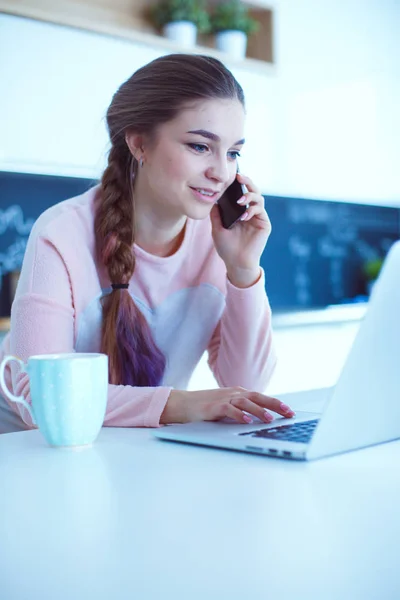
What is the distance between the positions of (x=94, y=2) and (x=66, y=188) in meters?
0.72

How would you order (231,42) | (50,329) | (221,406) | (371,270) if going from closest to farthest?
(221,406)
(50,329)
(231,42)
(371,270)

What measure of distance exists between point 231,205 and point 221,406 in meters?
0.61

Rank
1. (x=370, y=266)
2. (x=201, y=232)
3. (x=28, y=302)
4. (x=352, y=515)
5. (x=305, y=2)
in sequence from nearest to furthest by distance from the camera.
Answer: (x=352, y=515)
(x=28, y=302)
(x=201, y=232)
(x=305, y=2)
(x=370, y=266)

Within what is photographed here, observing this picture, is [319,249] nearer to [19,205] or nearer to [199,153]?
[19,205]

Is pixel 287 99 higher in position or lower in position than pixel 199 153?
higher

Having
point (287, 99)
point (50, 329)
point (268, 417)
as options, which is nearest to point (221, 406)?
point (268, 417)

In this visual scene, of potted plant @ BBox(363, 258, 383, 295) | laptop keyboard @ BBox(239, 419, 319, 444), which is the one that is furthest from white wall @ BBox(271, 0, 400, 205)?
laptop keyboard @ BBox(239, 419, 319, 444)

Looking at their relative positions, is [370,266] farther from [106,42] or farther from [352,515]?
[352,515]

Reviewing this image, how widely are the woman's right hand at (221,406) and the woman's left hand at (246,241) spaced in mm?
465

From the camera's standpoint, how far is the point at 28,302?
123 cm

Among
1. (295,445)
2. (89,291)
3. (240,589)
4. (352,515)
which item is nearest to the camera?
(240,589)

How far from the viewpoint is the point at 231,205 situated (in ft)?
4.88

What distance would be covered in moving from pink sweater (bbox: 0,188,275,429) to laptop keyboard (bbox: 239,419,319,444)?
0.23 m

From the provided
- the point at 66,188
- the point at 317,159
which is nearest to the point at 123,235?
the point at 66,188
